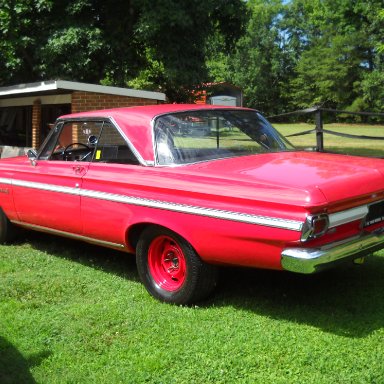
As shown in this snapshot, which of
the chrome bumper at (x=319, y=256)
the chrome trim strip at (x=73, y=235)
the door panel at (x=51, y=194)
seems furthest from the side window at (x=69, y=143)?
the chrome bumper at (x=319, y=256)

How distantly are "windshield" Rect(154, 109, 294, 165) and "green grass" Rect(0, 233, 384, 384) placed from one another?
1137 mm

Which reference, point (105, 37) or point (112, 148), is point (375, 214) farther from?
point (105, 37)

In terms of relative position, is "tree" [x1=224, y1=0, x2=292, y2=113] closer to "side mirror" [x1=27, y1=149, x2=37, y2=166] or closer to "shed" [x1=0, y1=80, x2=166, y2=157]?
"shed" [x1=0, y1=80, x2=166, y2=157]

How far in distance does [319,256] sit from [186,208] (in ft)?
3.38

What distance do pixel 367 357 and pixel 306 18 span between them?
236ft

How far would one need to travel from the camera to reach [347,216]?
3611 mm

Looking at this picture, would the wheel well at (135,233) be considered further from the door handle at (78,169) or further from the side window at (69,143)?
the side window at (69,143)

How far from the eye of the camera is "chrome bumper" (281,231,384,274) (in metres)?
3.36

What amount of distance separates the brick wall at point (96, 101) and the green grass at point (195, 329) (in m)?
6.18

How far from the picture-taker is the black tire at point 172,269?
3.99 m

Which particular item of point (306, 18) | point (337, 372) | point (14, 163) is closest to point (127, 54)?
point (14, 163)

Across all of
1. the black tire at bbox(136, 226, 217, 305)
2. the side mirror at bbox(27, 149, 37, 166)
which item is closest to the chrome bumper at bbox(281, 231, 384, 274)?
the black tire at bbox(136, 226, 217, 305)

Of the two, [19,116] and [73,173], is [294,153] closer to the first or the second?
[73,173]

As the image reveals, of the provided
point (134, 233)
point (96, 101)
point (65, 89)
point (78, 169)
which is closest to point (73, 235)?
point (78, 169)
